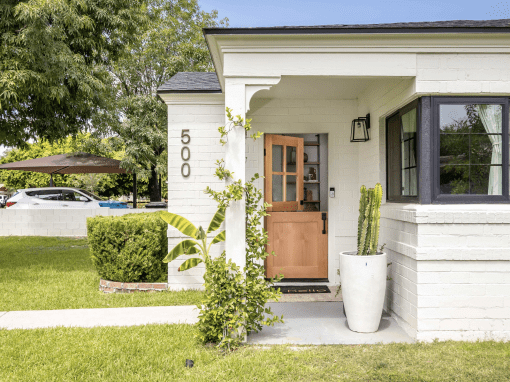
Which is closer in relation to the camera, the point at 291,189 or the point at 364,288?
the point at 364,288

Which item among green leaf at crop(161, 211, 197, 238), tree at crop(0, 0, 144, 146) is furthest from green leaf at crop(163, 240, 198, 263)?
tree at crop(0, 0, 144, 146)

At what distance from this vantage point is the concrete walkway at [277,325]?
3959 millimetres

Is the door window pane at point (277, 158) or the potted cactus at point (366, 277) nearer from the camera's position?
the potted cactus at point (366, 277)

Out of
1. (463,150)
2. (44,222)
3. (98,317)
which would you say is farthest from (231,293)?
(44,222)

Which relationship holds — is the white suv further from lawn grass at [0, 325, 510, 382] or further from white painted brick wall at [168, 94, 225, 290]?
lawn grass at [0, 325, 510, 382]

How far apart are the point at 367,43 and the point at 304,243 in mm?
3249

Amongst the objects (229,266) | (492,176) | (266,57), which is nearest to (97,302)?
(229,266)

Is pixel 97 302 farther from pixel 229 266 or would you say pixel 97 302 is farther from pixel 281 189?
pixel 281 189

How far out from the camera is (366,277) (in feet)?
13.1

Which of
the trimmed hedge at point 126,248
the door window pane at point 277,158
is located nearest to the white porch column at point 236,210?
the door window pane at point 277,158

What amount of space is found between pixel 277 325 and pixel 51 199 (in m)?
12.4

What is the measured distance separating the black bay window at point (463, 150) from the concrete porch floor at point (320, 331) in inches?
56.4

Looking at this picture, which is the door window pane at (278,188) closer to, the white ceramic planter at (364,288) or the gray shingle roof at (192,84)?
the gray shingle roof at (192,84)

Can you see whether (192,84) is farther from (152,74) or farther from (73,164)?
(152,74)
